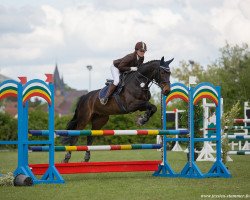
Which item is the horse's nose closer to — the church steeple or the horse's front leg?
the horse's front leg

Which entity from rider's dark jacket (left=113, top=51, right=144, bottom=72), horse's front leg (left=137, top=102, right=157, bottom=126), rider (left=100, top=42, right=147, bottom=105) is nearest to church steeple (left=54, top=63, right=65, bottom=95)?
rider (left=100, top=42, right=147, bottom=105)

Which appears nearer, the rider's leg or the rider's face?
the rider's face

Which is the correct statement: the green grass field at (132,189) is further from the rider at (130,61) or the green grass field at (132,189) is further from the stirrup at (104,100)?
the rider at (130,61)

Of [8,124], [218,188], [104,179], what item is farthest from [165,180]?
[8,124]

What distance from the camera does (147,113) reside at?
10.8m

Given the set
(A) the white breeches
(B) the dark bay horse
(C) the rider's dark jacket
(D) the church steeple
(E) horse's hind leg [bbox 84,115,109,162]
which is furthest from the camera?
(D) the church steeple

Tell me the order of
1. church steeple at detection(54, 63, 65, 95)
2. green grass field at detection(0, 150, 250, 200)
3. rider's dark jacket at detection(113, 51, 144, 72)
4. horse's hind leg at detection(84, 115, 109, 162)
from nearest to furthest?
green grass field at detection(0, 150, 250, 200) → rider's dark jacket at detection(113, 51, 144, 72) → horse's hind leg at detection(84, 115, 109, 162) → church steeple at detection(54, 63, 65, 95)

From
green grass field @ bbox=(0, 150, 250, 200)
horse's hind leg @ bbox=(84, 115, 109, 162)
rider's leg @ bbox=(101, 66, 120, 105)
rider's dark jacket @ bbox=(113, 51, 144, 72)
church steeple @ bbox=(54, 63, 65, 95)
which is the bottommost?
green grass field @ bbox=(0, 150, 250, 200)

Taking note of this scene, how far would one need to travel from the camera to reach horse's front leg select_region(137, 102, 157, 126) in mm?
10680

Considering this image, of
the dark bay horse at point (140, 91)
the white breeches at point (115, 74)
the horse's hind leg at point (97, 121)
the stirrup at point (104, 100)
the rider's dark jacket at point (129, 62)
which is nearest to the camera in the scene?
the dark bay horse at point (140, 91)

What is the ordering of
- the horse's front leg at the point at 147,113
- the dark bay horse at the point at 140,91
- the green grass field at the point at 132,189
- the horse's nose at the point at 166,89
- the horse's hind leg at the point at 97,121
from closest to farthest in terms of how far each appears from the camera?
1. the green grass field at the point at 132,189
2. the horse's nose at the point at 166,89
3. the dark bay horse at the point at 140,91
4. the horse's front leg at the point at 147,113
5. the horse's hind leg at the point at 97,121

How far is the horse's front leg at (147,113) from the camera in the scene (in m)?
10.7

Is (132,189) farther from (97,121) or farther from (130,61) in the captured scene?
(97,121)

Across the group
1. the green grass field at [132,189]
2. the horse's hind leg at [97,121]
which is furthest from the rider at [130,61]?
the green grass field at [132,189]
